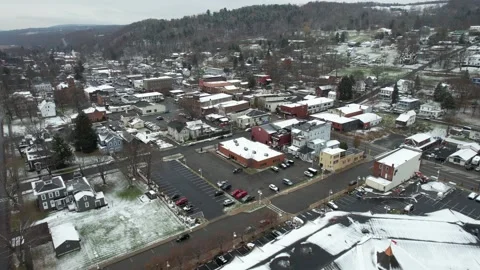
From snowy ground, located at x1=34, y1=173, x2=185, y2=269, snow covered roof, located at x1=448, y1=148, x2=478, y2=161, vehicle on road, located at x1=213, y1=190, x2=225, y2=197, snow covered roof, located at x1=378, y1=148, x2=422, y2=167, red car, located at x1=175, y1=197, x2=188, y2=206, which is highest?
snow covered roof, located at x1=378, y1=148, x2=422, y2=167

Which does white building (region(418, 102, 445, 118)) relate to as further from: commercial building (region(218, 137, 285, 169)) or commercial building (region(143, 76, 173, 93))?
commercial building (region(143, 76, 173, 93))

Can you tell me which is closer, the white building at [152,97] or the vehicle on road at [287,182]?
the vehicle on road at [287,182]

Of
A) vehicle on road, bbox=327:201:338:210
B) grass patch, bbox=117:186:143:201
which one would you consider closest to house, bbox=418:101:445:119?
vehicle on road, bbox=327:201:338:210

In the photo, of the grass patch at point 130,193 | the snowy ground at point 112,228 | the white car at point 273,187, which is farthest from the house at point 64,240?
the white car at point 273,187

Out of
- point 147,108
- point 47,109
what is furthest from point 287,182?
point 47,109

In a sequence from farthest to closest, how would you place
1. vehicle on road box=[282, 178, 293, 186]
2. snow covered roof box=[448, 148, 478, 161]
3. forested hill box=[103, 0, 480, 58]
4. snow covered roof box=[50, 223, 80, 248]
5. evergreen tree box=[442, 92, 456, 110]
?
forested hill box=[103, 0, 480, 58], evergreen tree box=[442, 92, 456, 110], snow covered roof box=[448, 148, 478, 161], vehicle on road box=[282, 178, 293, 186], snow covered roof box=[50, 223, 80, 248]

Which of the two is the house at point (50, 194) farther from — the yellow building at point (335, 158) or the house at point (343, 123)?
the house at point (343, 123)
